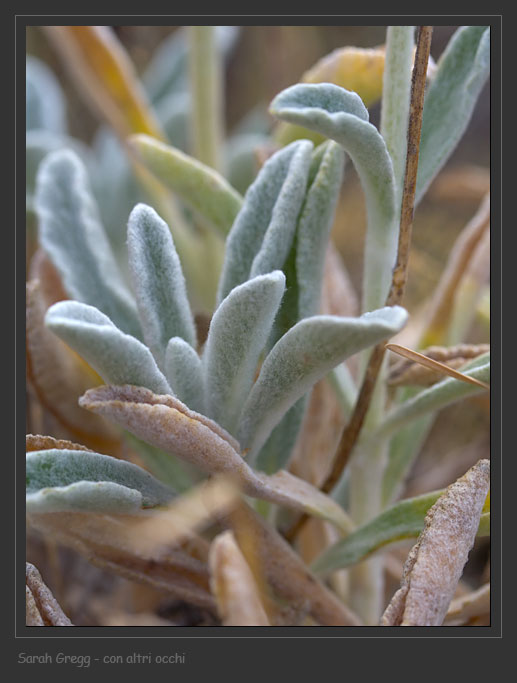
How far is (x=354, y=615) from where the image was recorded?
777mm

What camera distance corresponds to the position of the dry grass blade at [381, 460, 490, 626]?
0.57 meters

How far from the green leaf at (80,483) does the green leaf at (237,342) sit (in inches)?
3.8

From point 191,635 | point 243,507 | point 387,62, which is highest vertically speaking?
point 387,62

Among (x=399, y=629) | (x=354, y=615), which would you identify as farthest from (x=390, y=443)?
(x=399, y=629)

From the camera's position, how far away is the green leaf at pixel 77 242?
800 mm

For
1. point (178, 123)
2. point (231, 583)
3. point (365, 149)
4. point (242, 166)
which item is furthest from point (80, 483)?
point (178, 123)

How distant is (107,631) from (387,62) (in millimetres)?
551

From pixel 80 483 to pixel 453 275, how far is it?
0.56 meters

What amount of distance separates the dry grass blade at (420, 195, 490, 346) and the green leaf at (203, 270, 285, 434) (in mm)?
382

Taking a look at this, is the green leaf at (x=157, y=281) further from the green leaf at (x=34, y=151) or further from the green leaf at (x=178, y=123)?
the green leaf at (x=178, y=123)

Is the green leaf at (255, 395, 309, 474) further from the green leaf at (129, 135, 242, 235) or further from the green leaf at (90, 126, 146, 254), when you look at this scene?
the green leaf at (90, 126, 146, 254)

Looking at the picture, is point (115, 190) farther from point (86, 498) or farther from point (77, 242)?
point (86, 498)

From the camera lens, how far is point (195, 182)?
2.61 ft

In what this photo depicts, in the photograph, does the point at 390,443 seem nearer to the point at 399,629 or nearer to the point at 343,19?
the point at 399,629
